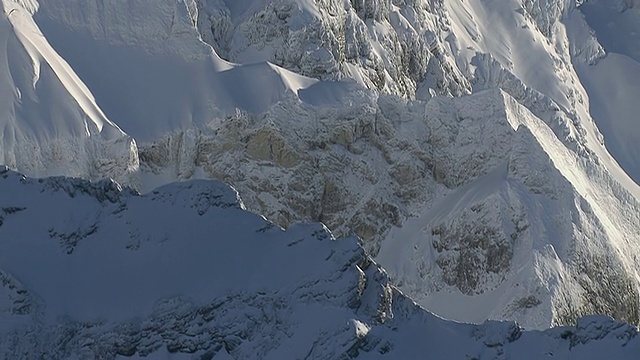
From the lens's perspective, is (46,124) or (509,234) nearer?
(46,124)

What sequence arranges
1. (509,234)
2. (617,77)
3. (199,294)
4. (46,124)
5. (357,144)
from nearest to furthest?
1. (199,294)
2. (46,124)
3. (509,234)
4. (357,144)
5. (617,77)

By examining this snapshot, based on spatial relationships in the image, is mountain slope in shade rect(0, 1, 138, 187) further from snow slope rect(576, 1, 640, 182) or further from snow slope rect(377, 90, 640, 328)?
snow slope rect(576, 1, 640, 182)

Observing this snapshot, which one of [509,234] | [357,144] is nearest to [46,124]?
[357,144]

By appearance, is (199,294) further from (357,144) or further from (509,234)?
(357,144)

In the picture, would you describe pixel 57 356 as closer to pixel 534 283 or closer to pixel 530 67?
pixel 534 283

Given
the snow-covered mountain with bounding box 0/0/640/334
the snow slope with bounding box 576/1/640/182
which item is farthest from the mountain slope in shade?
the snow slope with bounding box 576/1/640/182

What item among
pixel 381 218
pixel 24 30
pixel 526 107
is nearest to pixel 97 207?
pixel 24 30
